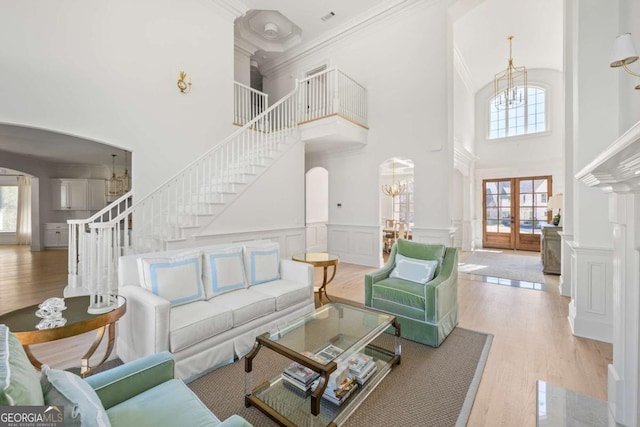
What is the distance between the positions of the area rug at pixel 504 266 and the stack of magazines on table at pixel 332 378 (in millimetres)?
4448

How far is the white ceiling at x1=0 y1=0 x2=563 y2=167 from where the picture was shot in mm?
5312

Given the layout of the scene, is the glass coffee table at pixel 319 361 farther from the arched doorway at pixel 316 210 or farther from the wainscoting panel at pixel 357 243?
the arched doorway at pixel 316 210

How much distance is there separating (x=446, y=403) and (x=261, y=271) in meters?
2.04

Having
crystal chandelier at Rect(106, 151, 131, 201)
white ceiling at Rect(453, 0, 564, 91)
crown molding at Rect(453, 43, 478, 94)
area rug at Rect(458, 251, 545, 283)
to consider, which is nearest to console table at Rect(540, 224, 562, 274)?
area rug at Rect(458, 251, 545, 283)

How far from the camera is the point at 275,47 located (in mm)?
7645

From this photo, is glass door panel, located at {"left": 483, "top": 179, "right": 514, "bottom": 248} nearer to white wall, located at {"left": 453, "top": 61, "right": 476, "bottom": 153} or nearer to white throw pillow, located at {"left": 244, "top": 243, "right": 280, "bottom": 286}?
white wall, located at {"left": 453, "top": 61, "right": 476, "bottom": 153}

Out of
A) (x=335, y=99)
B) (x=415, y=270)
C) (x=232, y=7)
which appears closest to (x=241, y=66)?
(x=232, y=7)

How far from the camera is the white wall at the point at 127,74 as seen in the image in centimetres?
360

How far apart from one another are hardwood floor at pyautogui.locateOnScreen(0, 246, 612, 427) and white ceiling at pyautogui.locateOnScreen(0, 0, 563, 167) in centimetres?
300

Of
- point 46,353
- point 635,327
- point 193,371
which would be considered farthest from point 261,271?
point 635,327

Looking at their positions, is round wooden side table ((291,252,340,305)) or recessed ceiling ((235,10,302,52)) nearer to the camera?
round wooden side table ((291,252,340,305))

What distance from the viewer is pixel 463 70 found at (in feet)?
24.5

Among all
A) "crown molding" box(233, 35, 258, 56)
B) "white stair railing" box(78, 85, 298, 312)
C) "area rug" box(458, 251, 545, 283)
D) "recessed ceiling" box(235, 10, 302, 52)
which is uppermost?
"recessed ceiling" box(235, 10, 302, 52)

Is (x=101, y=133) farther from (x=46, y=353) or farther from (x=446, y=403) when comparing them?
(x=446, y=403)
